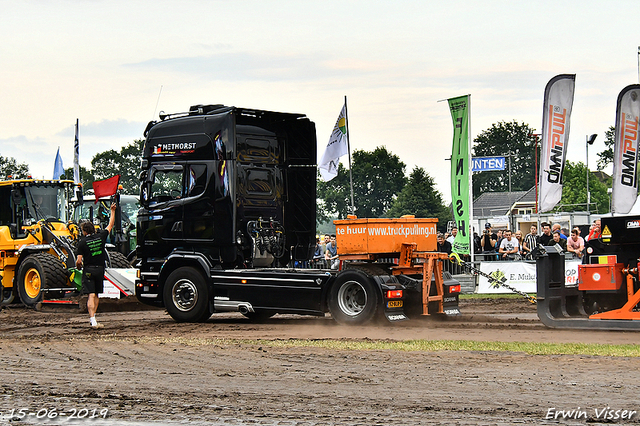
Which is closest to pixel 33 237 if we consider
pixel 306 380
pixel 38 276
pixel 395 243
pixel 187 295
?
pixel 38 276

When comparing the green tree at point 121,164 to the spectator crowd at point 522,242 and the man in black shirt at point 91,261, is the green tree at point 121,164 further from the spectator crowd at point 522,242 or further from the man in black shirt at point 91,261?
the man in black shirt at point 91,261

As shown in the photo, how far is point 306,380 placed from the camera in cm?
889

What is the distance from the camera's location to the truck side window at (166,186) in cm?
1561

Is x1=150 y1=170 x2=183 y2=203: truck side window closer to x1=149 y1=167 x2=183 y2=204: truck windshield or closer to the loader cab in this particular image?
x1=149 y1=167 x2=183 y2=204: truck windshield

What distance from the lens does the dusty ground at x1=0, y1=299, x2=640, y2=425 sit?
715 centimetres

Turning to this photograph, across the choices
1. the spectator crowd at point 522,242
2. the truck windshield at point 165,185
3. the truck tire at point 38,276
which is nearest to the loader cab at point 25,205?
the truck tire at point 38,276

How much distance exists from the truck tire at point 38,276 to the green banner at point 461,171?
10.0m

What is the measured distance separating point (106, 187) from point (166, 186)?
5.60 meters

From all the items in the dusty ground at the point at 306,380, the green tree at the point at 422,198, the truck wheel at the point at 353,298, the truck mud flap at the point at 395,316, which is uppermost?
the green tree at the point at 422,198

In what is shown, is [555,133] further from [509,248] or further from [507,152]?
[507,152]

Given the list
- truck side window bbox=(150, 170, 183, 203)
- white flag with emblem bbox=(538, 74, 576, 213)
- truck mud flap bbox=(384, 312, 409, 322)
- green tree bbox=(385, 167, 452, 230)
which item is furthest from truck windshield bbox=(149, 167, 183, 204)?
green tree bbox=(385, 167, 452, 230)

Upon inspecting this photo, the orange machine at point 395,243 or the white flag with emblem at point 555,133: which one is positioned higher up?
the white flag with emblem at point 555,133

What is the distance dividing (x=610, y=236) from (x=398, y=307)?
3.60 metres

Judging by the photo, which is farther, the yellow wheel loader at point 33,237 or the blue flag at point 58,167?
the blue flag at point 58,167
